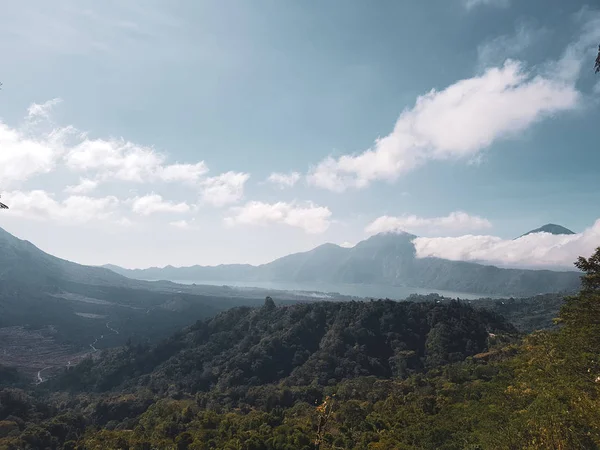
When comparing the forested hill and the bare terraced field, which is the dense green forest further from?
the bare terraced field

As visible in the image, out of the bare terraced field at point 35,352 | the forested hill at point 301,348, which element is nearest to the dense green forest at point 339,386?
the forested hill at point 301,348

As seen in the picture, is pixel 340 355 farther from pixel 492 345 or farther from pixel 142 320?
pixel 142 320

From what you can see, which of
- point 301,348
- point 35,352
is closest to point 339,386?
point 301,348

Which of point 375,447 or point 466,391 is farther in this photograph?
point 466,391

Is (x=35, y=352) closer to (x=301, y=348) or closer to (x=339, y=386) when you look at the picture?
(x=301, y=348)

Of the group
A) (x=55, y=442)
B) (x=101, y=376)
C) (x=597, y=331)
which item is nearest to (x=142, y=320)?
(x=101, y=376)

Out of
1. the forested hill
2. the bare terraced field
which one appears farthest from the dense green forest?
the bare terraced field

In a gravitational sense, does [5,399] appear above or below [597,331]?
below
